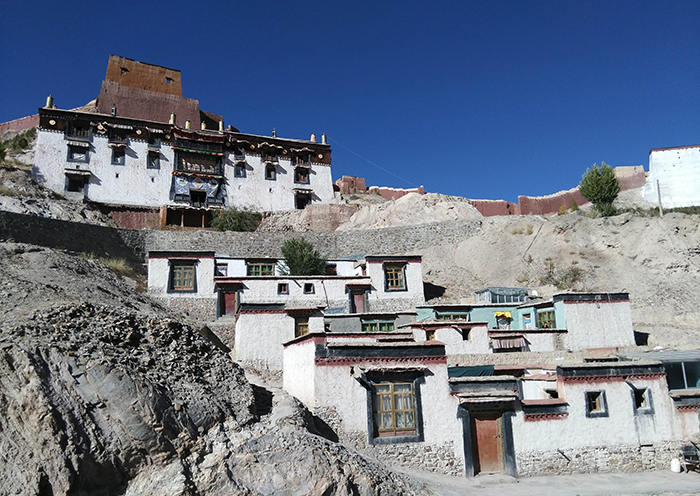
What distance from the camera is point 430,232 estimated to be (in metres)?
40.9

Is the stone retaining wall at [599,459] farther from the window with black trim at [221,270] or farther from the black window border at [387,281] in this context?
the window with black trim at [221,270]

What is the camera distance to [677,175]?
50.5 meters

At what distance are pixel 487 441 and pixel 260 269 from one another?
1858cm

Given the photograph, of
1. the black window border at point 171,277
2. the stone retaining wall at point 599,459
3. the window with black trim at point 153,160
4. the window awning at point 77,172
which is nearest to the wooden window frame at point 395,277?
the black window border at point 171,277

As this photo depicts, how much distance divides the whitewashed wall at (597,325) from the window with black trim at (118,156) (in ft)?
124

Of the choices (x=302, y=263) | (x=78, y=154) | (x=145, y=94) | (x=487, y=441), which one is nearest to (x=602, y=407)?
(x=487, y=441)

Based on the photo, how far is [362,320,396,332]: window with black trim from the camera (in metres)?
25.2

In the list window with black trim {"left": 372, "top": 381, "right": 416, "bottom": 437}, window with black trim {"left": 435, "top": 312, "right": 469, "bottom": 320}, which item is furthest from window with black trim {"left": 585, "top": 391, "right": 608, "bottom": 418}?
window with black trim {"left": 435, "top": 312, "right": 469, "bottom": 320}

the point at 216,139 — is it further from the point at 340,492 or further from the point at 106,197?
the point at 340,492

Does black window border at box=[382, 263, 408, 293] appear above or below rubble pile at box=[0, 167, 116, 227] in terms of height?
below

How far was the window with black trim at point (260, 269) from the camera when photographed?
31.2 metres

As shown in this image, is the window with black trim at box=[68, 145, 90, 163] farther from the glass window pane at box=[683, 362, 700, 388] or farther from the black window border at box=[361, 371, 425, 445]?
the glass window pane at box=[683, 362, 700, 388]

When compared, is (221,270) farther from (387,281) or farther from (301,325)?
(387,281)

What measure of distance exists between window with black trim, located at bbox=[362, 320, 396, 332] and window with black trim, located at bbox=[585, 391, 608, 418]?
1012 centimetres
